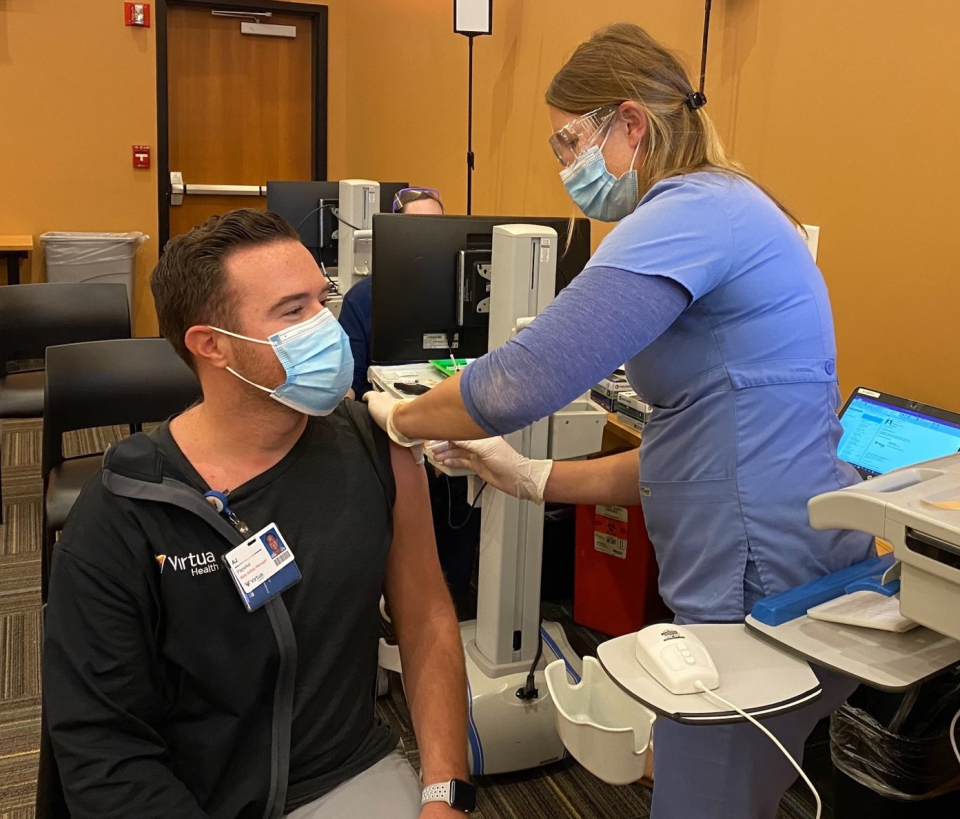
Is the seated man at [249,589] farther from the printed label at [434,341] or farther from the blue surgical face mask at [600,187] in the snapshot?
the printed label at [434,341]

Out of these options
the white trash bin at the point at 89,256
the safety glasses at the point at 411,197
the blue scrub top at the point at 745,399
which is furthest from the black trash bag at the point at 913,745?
the white trash bin at the point at 89,256

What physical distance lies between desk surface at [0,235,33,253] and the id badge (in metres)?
4.65

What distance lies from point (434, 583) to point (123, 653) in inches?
17.8

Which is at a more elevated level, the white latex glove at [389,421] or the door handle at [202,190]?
the door handle at [202,190]

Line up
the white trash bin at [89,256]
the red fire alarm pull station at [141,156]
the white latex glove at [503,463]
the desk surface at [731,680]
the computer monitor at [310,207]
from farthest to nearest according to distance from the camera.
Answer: the red fire alarm pull station at [141,156]
the white trash bin at [89,256]
the computer monitor at [310,207]
the white latex glove at [503,463]
the desk surface at [731,680]

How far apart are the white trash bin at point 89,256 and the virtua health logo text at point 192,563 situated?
4.57 m

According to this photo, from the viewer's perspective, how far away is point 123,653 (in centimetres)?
111

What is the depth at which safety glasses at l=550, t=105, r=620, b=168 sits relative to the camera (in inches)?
53.5

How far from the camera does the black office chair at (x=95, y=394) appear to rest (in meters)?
2.46

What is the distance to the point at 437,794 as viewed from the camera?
121 cm

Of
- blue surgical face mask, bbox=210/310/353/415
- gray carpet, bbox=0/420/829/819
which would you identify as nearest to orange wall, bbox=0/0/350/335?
gray carpet, bbox=0/420/829/819

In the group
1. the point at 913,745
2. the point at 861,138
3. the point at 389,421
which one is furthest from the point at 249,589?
the point at 861,138

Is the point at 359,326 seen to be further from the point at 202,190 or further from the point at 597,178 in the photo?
the point at 202,190

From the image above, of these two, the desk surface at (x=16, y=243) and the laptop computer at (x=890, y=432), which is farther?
the desk surface at (x=16, y=243)
